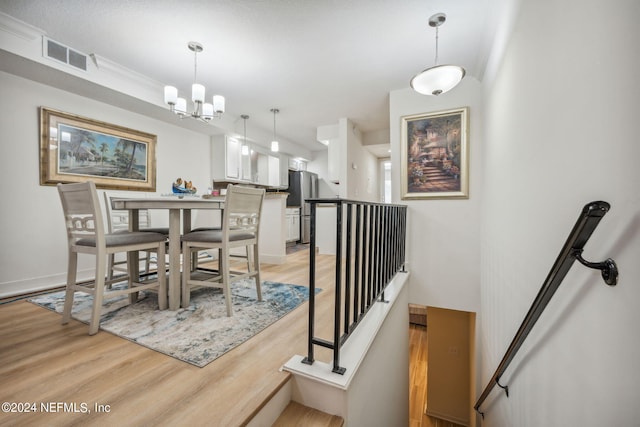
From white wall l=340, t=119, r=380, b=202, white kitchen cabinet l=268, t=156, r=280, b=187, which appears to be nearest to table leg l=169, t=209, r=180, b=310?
white wall l=340, t=119, r=380, b=202

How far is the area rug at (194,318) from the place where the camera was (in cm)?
142

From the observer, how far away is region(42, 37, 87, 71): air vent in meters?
2.31

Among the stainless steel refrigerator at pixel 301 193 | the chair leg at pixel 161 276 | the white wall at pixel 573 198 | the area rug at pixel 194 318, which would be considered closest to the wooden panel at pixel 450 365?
the white wall at pixel 573 198

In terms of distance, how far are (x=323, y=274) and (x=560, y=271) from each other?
256cm

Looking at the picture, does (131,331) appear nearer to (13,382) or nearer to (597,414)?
(13,382)

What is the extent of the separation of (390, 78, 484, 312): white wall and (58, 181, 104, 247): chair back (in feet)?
9.64

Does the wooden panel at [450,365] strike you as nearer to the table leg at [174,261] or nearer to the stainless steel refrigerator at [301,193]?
the stainless steel refrigerator at [301,193]

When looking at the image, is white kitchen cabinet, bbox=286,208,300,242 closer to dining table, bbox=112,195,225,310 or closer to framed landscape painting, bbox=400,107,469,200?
framed landscape painting, bbox=400,107,469,200

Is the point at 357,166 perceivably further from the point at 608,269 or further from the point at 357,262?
the point at 608,269

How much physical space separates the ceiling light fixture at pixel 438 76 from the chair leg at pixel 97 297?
2616mm

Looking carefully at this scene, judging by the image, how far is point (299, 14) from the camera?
2.08m

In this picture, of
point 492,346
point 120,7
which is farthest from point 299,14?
point 492,346

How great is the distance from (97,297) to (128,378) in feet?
2.12

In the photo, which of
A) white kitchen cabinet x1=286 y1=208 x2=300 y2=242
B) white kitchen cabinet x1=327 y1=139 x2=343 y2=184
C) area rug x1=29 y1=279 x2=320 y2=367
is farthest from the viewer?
white kitchen cabinet x1=286 y1=208 x2=300 y2=242
